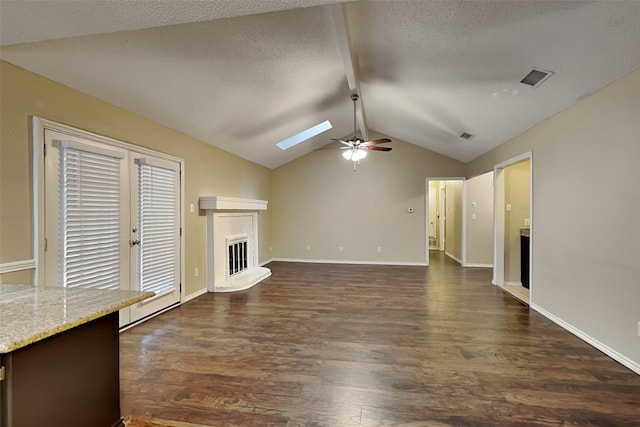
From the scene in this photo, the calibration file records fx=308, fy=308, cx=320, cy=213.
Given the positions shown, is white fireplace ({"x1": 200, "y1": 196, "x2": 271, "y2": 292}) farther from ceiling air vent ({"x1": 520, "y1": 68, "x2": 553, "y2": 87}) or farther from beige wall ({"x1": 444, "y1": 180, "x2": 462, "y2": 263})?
beige wall ({"x1": 444, "y1": 180, "x2": 462, "y2": 263})

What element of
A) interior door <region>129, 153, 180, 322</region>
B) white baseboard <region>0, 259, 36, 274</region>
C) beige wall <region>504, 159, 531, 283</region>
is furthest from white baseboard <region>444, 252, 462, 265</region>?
white baseboard <region>0, 259, 36, 274</region>

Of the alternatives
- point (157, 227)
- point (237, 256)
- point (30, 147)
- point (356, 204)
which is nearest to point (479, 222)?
point (356, 204)

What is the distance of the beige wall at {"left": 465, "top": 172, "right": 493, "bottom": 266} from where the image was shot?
6742mm

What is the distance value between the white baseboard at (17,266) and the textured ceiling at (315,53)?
4.82 feet

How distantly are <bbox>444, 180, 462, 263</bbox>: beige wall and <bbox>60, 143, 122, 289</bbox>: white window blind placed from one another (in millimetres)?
6858

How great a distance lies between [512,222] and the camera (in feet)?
16.8

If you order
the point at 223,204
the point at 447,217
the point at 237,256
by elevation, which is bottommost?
the point at 237,256

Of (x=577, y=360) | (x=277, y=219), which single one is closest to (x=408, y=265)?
(x=277, y=219)

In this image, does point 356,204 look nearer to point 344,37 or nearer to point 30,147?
point 344,37

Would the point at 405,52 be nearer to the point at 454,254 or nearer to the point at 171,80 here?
the point at 171,80

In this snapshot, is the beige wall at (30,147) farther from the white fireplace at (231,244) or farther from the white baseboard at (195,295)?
the white fireplace at (231,244)

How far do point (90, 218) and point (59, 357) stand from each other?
1.99 m

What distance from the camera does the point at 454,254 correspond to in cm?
796

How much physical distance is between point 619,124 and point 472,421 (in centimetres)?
264
